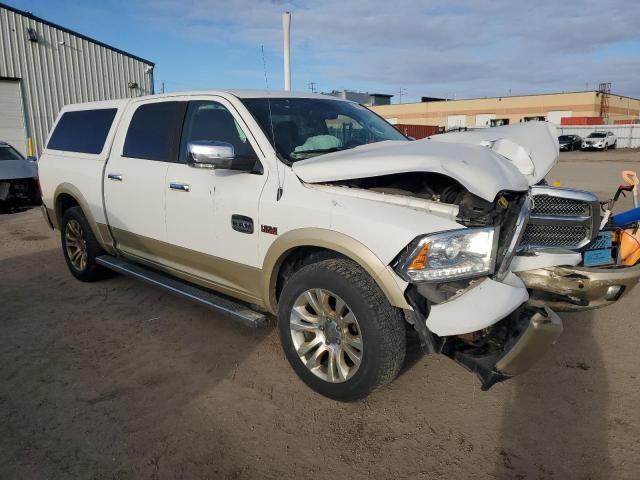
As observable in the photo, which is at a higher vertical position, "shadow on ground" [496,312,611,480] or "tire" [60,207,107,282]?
"tire" [60,207,107,282]

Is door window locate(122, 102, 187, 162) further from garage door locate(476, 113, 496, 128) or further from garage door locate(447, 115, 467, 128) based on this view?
garage door locate(447, 115, 467, 128)

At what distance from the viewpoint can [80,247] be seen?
566 cm

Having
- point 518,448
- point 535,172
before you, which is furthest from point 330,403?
point 535,172

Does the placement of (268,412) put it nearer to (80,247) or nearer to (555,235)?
(555,235)

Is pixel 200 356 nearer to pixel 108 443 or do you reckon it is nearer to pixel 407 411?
pixel 108 443

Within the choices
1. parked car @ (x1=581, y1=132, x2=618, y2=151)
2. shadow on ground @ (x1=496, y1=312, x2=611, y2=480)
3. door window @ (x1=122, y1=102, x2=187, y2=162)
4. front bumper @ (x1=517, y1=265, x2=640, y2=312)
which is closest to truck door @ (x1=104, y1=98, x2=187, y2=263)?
door window @ (x1=122, y1=102, x2=187, y2=162)

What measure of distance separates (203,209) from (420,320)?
1909 millimetres

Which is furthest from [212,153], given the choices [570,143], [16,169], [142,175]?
[570,143]

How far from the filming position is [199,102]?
13.6 feet

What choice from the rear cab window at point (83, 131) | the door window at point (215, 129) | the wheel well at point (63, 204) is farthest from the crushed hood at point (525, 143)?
the wheel well at point (63, 204)

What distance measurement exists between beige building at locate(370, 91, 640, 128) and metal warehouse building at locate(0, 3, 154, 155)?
40.8 m

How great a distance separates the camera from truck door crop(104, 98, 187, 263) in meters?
4.29

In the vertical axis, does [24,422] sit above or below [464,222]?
below

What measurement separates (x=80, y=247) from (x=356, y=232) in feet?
13.1
